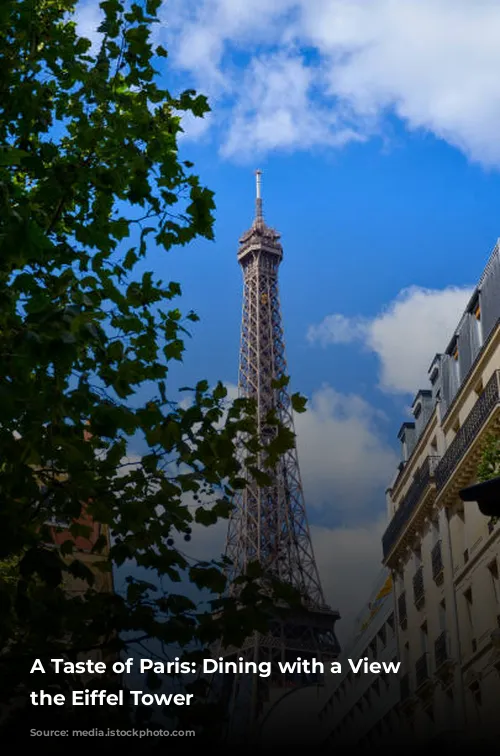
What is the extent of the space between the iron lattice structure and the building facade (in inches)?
598

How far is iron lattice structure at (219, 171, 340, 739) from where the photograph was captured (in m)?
88.1

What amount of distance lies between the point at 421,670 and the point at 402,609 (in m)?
5.19

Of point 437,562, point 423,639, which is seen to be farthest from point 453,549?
point 423,639

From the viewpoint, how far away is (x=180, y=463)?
9.24m

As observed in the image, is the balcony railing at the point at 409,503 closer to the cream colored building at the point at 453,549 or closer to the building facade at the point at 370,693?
the cream colored building at the point at 453,549

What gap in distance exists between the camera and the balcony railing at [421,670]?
36312 millimetres

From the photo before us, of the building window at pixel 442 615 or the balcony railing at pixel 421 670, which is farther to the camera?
the balcony railing at pixel 421 670

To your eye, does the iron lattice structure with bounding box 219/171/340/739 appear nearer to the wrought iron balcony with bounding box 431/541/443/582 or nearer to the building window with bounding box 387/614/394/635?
the building window with bounding box 387/614/394/635

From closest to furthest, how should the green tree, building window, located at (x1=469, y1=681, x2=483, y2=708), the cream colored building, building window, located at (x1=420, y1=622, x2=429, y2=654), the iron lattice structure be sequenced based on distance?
the green tree, the cream colored building, building window, located at (x1=469, y1=681, x2=483, y2=708), building window, located at (x1=420, y1=622, x2=429, y2=654), the iron lattice structure

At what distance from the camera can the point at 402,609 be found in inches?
1651

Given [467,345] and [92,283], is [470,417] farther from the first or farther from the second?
[92,283]

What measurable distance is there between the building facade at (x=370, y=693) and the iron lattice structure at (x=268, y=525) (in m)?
15.2

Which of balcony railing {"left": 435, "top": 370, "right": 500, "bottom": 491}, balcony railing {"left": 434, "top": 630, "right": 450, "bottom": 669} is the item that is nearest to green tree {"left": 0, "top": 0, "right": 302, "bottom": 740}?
balcony railing {"left": 435, "top": 370, "right": 500, "bottom": 491}

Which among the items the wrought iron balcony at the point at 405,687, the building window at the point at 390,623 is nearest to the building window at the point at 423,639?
the wrought iron balcony at the point at 405,687
